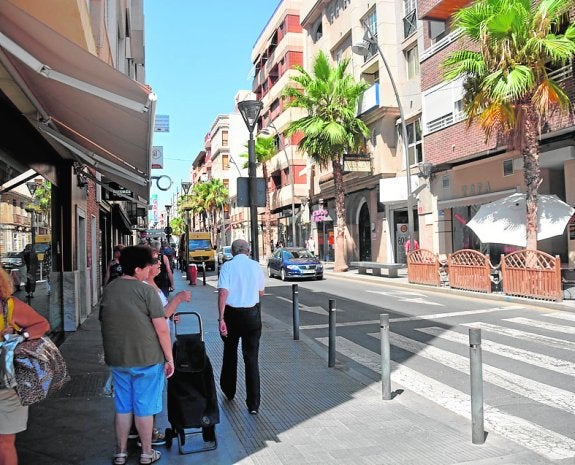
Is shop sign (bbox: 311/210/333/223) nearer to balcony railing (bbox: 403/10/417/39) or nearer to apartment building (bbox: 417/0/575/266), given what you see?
apartment building (bbox: 417/0/575/266)

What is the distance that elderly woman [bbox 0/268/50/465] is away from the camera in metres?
3.34

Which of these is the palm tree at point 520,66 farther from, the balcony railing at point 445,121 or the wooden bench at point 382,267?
the wooden bench at point 382,267

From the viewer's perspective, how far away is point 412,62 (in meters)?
27.5

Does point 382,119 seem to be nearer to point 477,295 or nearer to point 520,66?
point 520,66

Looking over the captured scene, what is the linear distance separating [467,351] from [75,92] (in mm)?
6600

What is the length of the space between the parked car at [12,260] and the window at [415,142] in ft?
71.6

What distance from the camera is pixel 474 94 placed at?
15391mm

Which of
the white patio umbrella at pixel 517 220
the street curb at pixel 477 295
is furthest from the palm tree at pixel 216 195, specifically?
the white patio umbrella at pixel 517 220

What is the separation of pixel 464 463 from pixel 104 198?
15.1 meters

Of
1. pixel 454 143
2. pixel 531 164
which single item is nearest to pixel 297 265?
pixel 454 143

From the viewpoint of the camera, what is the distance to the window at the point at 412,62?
88.5 feet

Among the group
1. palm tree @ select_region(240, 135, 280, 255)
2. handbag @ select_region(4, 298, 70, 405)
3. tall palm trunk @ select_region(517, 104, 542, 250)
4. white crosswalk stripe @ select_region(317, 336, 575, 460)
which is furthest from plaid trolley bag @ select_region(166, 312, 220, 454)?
palm tree @ select_region(240, 135, 280, 255)

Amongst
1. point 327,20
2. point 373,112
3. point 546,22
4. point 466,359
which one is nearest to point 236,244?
point 466,359

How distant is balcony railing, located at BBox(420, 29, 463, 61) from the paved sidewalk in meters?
15.3
